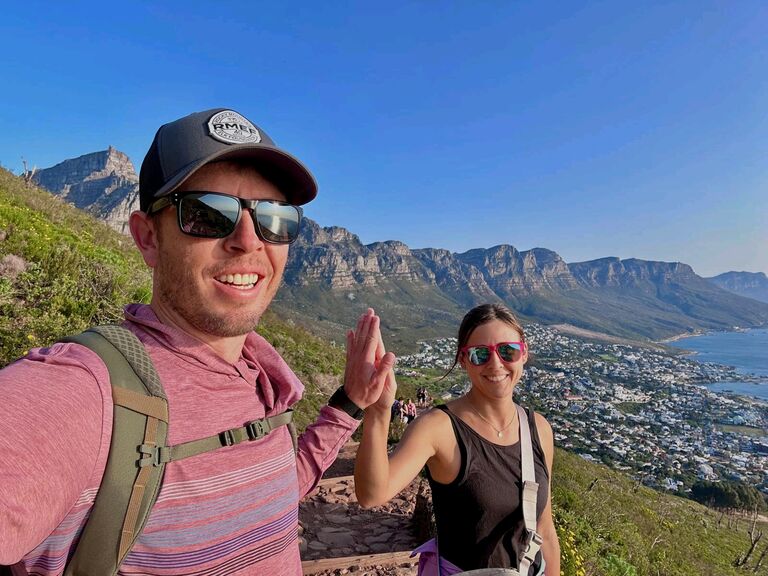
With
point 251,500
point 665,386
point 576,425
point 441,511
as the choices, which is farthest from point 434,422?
point 665,386

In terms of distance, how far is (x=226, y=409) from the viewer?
130 centimetres

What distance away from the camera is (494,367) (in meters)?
2.73

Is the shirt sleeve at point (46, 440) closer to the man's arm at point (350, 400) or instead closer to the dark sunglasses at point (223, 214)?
the dark sunglasses at point (223, 214)

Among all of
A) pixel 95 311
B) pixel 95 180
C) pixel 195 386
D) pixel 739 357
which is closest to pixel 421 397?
pixel 95 311

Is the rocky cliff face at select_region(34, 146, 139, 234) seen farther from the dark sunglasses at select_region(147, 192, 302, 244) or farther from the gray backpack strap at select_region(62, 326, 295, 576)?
the gray backpack strap at select_region(62, 326, 295, 576)

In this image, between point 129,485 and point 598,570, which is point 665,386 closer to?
point 598,570

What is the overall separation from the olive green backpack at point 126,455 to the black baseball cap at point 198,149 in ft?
1.69

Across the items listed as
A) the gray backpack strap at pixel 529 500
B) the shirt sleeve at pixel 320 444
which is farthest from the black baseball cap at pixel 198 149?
the gray backpack strap at pixel 529 500

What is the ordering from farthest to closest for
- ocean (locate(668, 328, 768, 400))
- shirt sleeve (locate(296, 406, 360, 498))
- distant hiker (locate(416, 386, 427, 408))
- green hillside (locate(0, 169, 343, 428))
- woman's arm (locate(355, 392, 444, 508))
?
1. ocean (locate(668, 328, 768, 400))
2. distant hiker (locate(416, 386, 427, 408))
3. green hillside (locate(0, 169, 343, 428))
4. woman's arm (locate(355, 392, 444, 508))
5. shirt sleeve (locate(296, 406, 360, 498))

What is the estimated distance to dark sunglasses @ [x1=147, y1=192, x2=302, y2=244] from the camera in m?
1.33

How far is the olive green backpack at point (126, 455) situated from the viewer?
3.06 ft

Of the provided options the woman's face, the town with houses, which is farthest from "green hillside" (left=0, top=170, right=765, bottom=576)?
the town with houses

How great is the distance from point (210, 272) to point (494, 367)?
2049 millimetres

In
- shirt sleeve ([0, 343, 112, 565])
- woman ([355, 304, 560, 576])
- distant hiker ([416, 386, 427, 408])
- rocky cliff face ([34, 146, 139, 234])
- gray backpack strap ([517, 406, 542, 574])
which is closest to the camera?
shirt sleeve ([0, 343, 112, 565])
